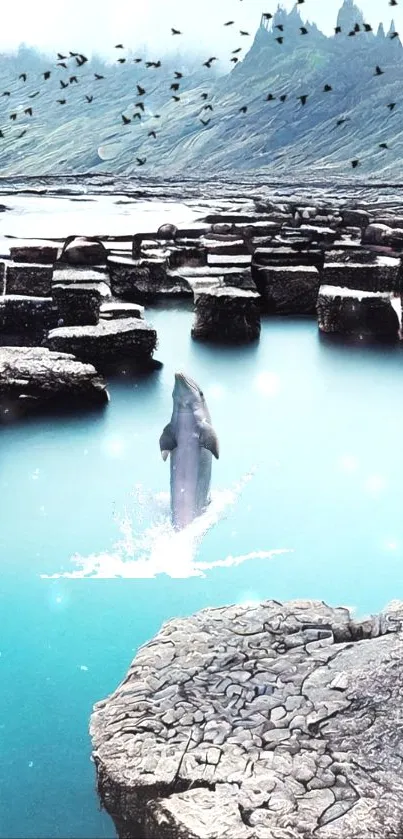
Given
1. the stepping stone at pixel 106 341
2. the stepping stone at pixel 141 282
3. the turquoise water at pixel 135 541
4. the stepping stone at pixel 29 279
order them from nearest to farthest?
the turquoise water at pixel 135 541 → the stepping stone at pixel 106 341 → the stepping stone at pixel 29 279 → the stepping stone at pixel 141 282

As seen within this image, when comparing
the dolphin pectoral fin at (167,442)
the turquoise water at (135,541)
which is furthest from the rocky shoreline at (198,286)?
the dolphin pectoral fin at (167,442)

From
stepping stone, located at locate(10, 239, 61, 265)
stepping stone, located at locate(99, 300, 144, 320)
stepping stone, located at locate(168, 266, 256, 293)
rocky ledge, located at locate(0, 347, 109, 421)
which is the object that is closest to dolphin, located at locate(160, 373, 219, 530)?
rocky ledge, located at locate(0, 347, 109, 421)

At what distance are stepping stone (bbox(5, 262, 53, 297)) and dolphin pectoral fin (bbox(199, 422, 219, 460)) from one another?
19.4 ft

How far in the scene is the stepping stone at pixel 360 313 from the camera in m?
10.1

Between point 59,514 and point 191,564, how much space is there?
106cm

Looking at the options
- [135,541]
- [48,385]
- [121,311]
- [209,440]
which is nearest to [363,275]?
[121,311]

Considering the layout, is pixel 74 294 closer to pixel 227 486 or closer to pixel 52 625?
pixel 227 486

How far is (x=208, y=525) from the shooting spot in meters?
5.30

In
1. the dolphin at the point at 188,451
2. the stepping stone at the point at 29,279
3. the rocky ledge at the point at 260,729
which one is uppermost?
the stepping stone at the point at 29,279

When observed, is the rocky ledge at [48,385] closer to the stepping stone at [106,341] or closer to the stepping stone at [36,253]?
the stepping stone at [106,341]

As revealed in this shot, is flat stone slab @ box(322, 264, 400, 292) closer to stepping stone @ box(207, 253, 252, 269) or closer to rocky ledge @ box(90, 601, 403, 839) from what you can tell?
stepping stone @ box(207, 253, 252, 269)

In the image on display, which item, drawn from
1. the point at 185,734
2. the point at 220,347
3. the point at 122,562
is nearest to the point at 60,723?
the point at 185,734

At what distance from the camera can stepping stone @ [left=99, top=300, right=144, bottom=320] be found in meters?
9.82

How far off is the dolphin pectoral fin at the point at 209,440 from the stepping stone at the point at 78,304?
4.37 meters
